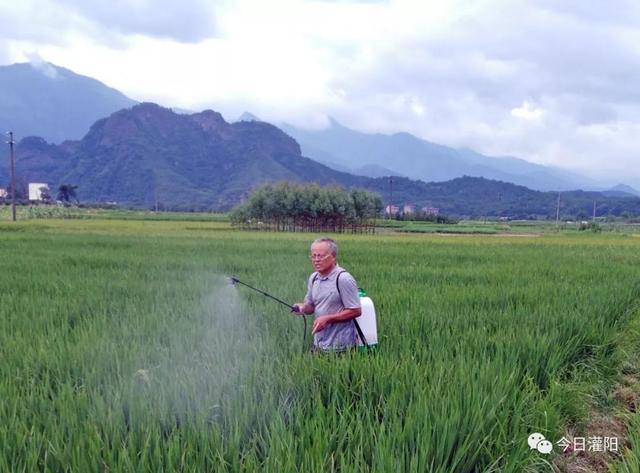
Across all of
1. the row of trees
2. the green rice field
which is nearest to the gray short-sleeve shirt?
the green rice field

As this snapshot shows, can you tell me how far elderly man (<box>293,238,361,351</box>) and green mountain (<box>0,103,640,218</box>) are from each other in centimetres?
10155

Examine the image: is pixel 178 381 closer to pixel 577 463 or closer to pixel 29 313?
pixel 577 463

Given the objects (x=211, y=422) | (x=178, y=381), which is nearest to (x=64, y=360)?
(x=178, y=381)

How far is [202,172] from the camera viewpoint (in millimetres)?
137500

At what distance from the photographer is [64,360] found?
3279mm

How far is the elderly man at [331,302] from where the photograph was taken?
3287 millimetres

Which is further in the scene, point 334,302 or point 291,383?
point 334,302

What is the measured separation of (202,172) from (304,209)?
95372 millimetres

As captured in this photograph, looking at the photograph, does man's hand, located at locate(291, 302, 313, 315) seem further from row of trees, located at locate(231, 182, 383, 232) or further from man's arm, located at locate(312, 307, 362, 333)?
row of trees, located at locate(231, 182, 383, 232)

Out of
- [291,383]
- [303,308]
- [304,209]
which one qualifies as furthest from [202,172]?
[291,383]

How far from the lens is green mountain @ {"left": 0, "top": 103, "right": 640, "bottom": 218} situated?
109625 mm

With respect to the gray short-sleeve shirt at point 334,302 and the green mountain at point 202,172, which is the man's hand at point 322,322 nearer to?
the gray short-sleeve shirt at point 334,302

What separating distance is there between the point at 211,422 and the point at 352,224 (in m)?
48.4

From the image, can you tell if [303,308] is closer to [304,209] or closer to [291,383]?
[291,383]
